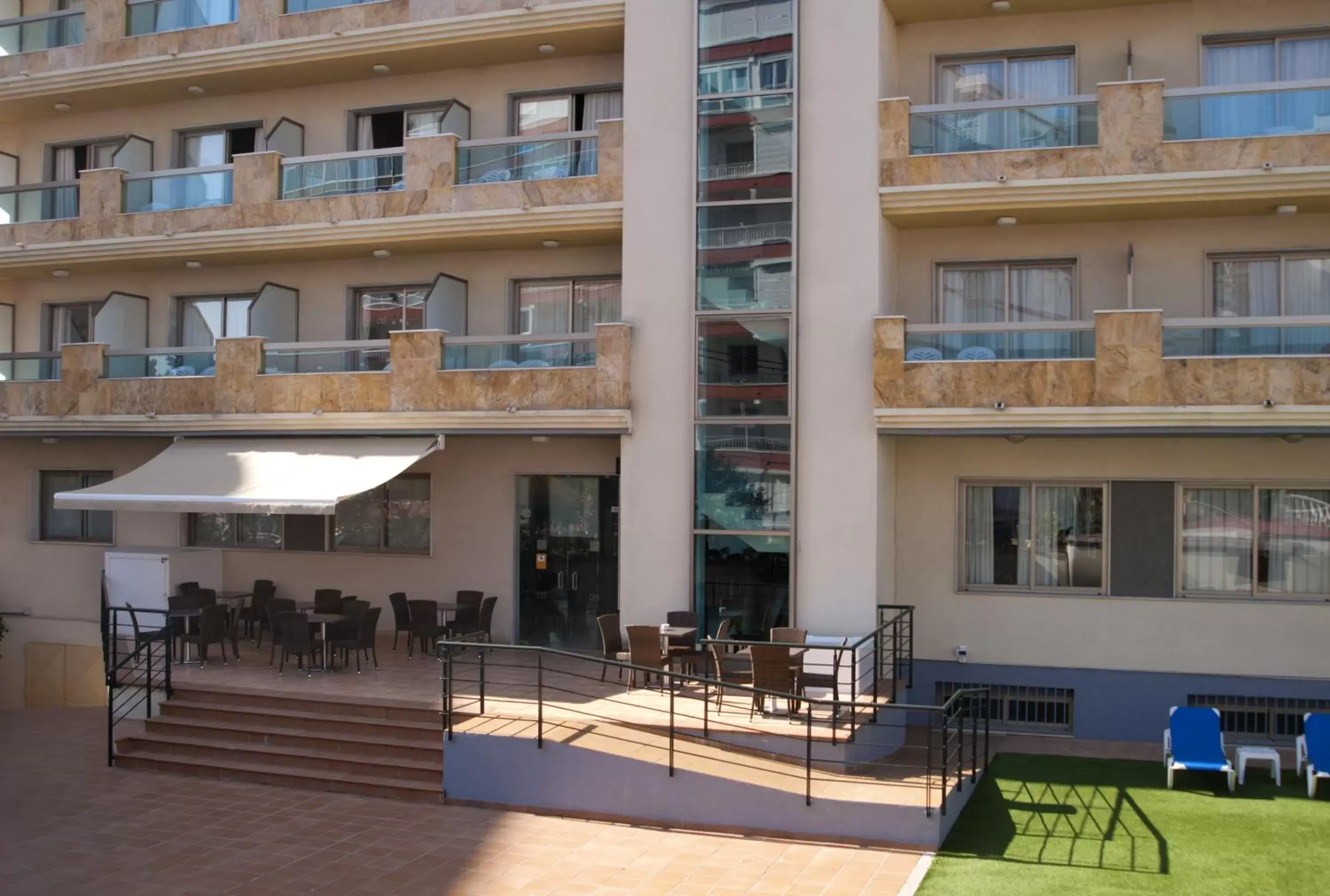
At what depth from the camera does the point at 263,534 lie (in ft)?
71.5

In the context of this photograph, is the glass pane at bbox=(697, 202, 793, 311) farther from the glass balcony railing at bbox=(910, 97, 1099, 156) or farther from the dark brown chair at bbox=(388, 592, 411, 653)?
the dark brown chair at bbox=(388, 592, 411, 653)

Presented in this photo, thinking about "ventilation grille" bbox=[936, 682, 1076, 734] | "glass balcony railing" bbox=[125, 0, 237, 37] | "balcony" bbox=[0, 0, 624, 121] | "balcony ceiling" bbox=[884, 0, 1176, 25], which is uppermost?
"glass balcony railing" bbox=[125, 0, 237, 37]

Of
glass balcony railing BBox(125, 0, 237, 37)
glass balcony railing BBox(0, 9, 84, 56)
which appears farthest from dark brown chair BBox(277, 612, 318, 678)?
glass balcony railing BBox(0, 9, 84, 56)

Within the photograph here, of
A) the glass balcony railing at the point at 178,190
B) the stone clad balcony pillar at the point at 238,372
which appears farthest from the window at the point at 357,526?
the glass balcony railing at the point at 178,190

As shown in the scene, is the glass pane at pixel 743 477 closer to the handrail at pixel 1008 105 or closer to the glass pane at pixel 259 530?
the handrail at pixel 1008 105

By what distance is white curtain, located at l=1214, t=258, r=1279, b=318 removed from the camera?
1675cm

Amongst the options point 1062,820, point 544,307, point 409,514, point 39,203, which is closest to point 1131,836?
point 1062,820

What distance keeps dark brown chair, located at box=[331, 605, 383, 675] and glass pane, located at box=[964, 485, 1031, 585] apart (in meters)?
8.83

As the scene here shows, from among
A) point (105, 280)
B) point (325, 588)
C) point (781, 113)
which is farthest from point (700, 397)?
point (105, 280)

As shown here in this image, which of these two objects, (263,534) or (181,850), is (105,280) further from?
(181,850)

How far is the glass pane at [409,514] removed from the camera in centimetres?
2062

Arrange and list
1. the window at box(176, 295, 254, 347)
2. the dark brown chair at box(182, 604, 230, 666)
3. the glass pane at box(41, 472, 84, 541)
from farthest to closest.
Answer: the glass pane at box(41, 472, 84, 541) → the window at box(176, 295, 254, 347) → the dark brown chair at box(182, 604, 230, 666)

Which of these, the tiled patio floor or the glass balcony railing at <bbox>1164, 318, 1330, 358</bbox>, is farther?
the glass balcony railing at <bbox>1164, 318, 1330, 358</bbox>

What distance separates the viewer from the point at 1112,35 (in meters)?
17.4
